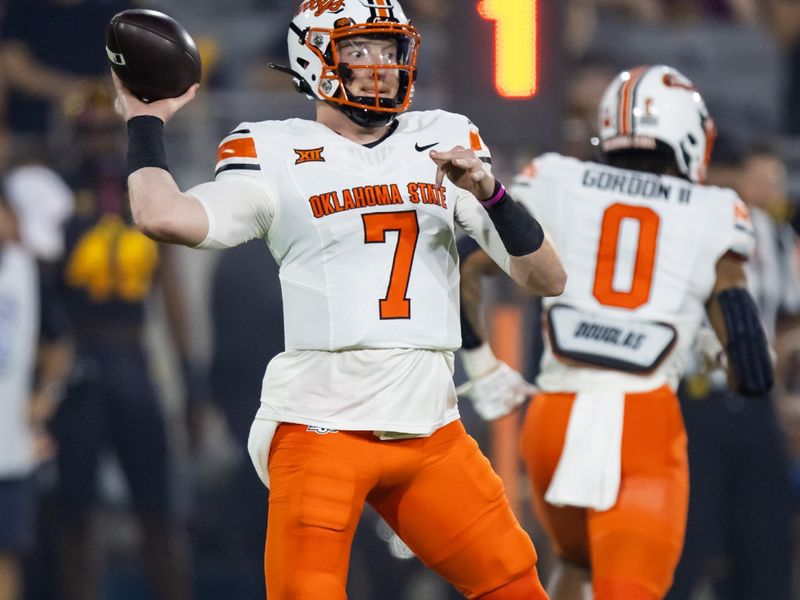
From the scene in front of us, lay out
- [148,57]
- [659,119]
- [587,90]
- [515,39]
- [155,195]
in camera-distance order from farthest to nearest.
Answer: [587,90], [515,39], [659,119], [148,57], [155,195]

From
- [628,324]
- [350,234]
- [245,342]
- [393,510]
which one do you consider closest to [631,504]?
[628,324]

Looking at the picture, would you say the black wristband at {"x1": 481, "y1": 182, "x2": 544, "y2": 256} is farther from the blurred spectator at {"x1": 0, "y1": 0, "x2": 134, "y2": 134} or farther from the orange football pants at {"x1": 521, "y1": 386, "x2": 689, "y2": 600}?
the blurred spectator at {"x1": 0, "y1": 0, "x2": 134, "y2": 134}

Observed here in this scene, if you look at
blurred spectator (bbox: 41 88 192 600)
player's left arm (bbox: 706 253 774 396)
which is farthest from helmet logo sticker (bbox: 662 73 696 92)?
blurred spectator (bbox: 41 88 192 600)

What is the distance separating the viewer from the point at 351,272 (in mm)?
3385

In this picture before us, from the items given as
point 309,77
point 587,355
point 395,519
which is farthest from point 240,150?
point 587,355

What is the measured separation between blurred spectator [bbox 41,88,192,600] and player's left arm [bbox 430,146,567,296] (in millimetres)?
3328

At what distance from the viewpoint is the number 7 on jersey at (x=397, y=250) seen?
339cm

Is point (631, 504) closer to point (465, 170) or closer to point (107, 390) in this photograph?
point (465, 170)

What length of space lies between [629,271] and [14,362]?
9.83 feet

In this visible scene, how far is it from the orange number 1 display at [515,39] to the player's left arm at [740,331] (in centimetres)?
151

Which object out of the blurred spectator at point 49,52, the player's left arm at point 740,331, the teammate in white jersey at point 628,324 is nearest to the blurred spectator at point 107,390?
the blurred spectator at point 49,52

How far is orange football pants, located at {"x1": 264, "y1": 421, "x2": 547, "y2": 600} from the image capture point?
331 cm

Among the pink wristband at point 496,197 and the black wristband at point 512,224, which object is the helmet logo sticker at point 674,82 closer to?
the black wristband at point 512,224

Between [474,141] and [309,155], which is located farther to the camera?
[474,141]
